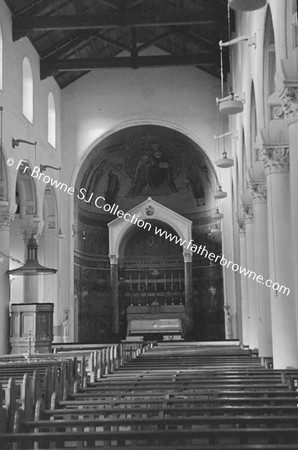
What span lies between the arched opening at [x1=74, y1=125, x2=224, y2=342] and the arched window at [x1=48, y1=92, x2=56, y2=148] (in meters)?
1.88

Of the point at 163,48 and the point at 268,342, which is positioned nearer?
the point at 268,342

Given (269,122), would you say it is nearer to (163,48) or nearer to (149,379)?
(149,379)

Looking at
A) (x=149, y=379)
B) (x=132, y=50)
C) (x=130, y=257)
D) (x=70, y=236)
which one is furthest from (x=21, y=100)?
(x=149, y=379)

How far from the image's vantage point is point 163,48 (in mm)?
28234

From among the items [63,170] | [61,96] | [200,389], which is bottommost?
[200,389]

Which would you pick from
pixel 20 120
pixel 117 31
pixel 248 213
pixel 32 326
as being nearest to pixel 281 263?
pixel 248 213

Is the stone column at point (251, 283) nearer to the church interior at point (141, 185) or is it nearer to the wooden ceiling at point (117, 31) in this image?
the church interior at point (141, 185)

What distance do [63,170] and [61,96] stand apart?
335 centimetres

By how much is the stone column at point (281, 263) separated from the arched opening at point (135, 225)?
14.7 meters

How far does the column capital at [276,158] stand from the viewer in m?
13.0

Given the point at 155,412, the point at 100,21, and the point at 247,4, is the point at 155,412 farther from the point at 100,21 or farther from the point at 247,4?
the point at 100,21

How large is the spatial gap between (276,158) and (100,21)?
11.1 m

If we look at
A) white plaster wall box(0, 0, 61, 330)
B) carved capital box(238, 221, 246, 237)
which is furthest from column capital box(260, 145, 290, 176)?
white plaster wall box(0, 0, 61, 330)

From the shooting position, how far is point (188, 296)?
28594 mm
